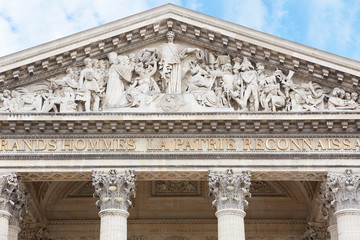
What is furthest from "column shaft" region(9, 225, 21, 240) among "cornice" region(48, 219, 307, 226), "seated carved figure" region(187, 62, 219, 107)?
"seated carved figure" region(187, 62, 219, 107)

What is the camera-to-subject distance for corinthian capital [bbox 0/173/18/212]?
26781 millimetres

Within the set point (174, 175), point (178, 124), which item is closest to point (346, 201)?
point (174, 175)

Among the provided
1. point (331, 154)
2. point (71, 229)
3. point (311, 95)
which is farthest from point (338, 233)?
point (71, 229)

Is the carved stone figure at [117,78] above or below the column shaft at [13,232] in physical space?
above

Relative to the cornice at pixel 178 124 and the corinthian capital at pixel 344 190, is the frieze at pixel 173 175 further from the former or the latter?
the cornice at pixel 178 124

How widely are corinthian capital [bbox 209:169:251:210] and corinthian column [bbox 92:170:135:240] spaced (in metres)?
2.60

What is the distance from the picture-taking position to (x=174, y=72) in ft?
94.0

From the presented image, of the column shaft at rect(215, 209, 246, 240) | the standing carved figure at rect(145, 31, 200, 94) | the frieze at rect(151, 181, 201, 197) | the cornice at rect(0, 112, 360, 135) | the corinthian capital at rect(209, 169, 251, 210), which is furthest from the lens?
the frieze at rect(151, 181, 201, 197)

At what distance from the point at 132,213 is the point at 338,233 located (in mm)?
10045

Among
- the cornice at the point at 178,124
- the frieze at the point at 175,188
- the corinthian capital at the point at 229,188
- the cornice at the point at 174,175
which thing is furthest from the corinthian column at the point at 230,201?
the frieze at the point at 175,188

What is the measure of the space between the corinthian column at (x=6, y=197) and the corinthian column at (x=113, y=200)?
100 inches

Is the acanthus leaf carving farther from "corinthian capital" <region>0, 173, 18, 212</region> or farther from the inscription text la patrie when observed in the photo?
"corinthian capital" <region>0, 173, 18, 212</region>

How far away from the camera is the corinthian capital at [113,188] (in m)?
26.8

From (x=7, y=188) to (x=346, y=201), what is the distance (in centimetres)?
1054
